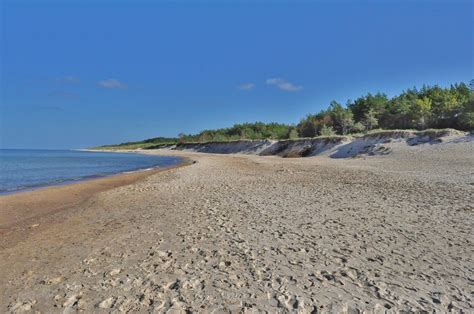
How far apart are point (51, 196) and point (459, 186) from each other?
18.1 meters

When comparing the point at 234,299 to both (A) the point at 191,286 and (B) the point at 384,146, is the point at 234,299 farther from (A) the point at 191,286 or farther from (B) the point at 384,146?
(B) the point at 384,146

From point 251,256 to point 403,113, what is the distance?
5984 centimetres

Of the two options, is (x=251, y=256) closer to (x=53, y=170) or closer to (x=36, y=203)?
(x=36, y=203)

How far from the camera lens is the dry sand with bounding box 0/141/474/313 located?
14.0 ft

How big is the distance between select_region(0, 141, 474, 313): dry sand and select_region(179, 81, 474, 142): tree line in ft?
125

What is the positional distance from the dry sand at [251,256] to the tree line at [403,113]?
125ft

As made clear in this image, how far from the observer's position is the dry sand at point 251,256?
4.27 metres

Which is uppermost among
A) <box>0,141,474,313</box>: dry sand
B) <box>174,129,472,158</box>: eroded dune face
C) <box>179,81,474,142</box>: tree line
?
<box>179,81,474,142</box>: tree line

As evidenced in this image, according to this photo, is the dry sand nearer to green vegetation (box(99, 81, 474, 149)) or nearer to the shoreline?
the shoreline

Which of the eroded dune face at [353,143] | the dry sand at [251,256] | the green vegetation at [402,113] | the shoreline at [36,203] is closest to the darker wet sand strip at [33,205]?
the shoreline at [36,203]

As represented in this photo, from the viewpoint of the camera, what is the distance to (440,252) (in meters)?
5.79

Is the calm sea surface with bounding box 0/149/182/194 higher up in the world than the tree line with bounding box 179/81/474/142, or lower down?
lower down

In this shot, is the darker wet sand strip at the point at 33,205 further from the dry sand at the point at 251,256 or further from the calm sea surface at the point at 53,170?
the calm sea surface at the point at 53,170

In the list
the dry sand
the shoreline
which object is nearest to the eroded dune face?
the dry sand
